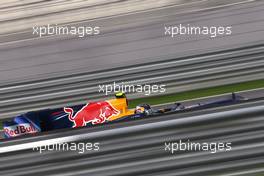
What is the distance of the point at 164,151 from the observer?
5.69 metres

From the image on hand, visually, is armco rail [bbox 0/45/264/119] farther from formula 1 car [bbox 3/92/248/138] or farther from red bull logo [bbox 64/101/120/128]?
red bull logo [bbox 64/101/120/128]

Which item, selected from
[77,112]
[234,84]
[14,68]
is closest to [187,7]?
[14,68]

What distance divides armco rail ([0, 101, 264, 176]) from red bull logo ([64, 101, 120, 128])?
10.9ft

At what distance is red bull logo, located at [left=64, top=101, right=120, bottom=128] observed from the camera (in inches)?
364

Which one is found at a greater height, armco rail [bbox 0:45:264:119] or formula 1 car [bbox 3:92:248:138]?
armco rail [bbox 0:45:264:119]

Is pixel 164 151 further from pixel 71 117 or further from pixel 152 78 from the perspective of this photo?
pixel 152 78

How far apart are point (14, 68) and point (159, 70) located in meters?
6.28

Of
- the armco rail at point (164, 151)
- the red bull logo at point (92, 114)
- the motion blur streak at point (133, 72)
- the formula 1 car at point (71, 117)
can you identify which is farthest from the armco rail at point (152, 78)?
the armco rail at point (164, 151)

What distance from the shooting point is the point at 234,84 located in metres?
11.0

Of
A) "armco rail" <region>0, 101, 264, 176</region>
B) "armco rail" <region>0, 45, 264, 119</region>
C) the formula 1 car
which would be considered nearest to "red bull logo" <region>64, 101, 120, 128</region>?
the formula 1 car

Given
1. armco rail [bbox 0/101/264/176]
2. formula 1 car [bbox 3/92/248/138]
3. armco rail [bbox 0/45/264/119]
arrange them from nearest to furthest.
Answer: armco rail [bbox 0/101/264/176], formula 1 car [bbox 3/92/248/138], armco rail [bbox 0/45/264/119]

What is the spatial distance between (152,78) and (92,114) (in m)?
2.58

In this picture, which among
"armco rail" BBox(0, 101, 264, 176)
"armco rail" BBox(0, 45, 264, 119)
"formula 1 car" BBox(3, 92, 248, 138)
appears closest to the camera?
"armco rail" BBox(0, 101, 264, 176)

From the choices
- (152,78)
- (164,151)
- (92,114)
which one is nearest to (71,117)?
(92,114)
